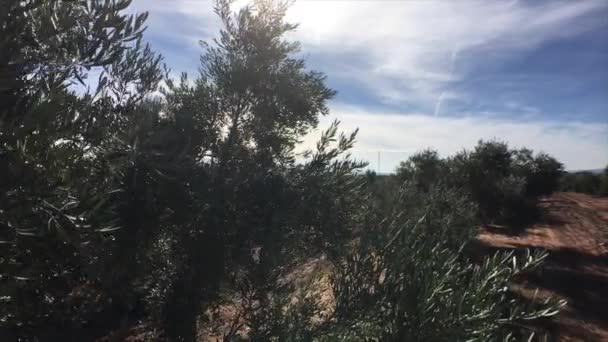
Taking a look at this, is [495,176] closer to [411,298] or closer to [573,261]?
[573,261]

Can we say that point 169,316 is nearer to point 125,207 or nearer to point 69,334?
point 69,334

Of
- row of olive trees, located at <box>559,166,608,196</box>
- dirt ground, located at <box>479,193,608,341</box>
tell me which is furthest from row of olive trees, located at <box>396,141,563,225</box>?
row of olive trees, located at <box>559,166,608,196</box>

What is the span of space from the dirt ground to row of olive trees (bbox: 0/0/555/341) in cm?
896

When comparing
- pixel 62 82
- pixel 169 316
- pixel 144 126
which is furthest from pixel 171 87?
pixel 169 316

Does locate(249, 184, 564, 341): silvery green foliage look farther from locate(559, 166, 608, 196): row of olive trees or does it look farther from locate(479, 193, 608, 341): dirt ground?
locate(559, 166, 608, 196): row of olive trees

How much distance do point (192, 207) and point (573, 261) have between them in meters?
18.4

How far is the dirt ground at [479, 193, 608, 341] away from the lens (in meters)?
11.5

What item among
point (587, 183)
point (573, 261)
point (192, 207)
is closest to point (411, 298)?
point (192, 207)

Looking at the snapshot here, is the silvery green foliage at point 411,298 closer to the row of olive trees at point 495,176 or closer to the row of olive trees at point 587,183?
the row of olive trees at point 495,176

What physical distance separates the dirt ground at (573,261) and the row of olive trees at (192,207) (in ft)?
29.4

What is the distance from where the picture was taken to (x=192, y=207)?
18.3 ft

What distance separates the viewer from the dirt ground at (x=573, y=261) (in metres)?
11.5

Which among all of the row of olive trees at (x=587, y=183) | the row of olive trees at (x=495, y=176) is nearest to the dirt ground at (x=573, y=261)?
the row of olive trees at (x=495, y=176)

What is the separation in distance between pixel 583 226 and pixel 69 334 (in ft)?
88.5
